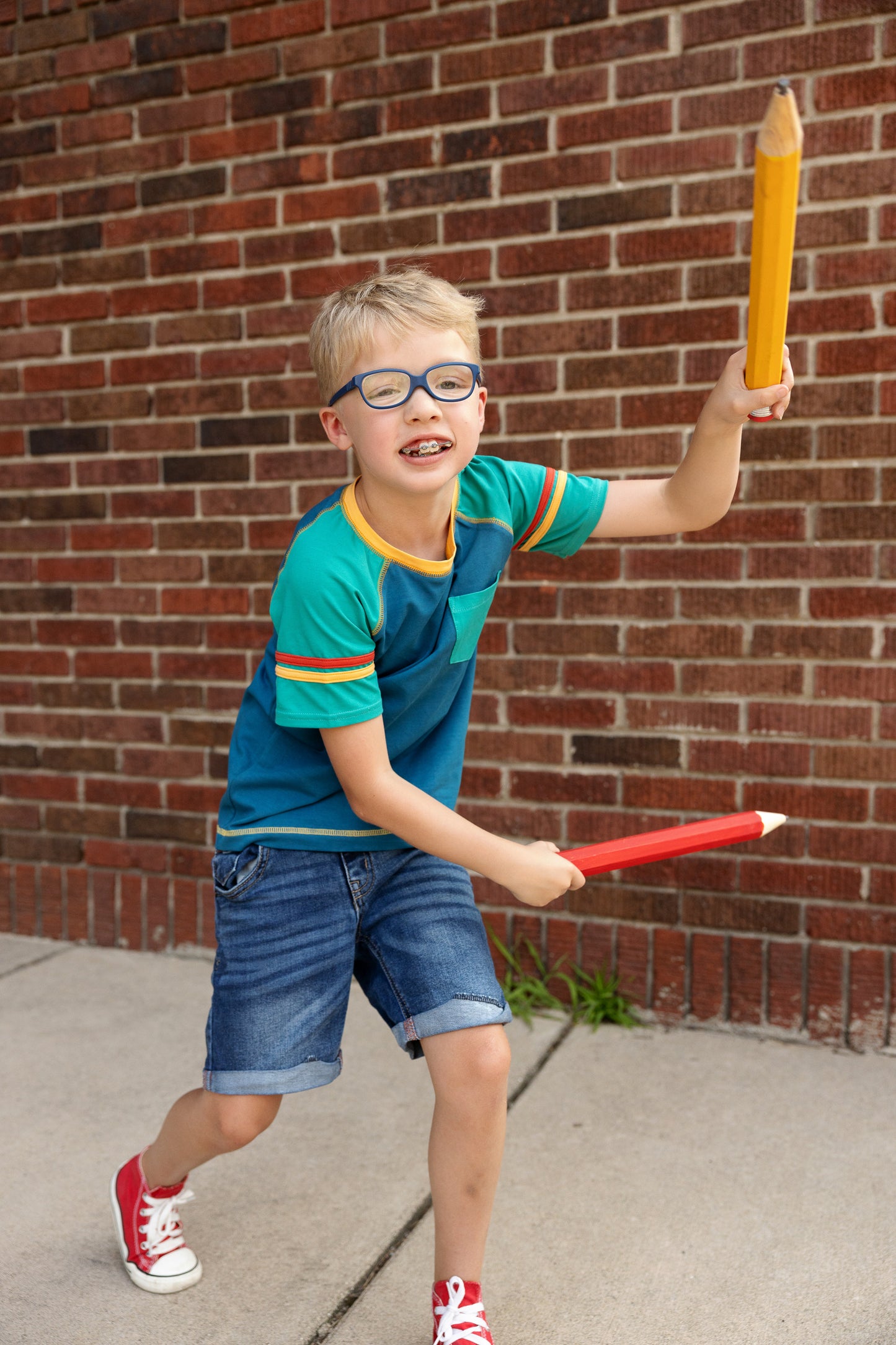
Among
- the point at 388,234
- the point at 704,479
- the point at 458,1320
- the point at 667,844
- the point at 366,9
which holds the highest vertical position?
the point at 366,9

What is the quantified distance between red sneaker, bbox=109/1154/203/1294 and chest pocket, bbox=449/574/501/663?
3.29 ft

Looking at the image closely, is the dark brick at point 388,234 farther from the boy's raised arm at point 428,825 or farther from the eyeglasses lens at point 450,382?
the boy's raised arm at point 428,825

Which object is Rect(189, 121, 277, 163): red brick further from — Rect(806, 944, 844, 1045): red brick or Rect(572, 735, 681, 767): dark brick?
Rect(806, 944, 844, 1045): red brick

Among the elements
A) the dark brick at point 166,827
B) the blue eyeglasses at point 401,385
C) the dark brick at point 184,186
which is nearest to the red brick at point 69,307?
the dark brick at point 184,186

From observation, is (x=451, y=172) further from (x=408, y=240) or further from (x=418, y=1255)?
(x=418, y=1255)

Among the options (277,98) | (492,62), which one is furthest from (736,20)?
(277,98)

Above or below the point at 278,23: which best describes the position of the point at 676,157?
below

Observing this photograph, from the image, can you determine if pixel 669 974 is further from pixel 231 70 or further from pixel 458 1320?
pixel 231 70

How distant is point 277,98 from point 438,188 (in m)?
0.56

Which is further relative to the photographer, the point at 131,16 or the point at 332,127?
the point at 131,16

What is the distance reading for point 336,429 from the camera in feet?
6.11

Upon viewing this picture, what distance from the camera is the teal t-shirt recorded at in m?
1.72

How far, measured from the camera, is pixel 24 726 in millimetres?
3758

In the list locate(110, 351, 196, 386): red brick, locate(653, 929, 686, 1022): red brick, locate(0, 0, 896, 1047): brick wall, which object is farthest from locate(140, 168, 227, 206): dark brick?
locate(653, 929, 686, 1022): red brick
